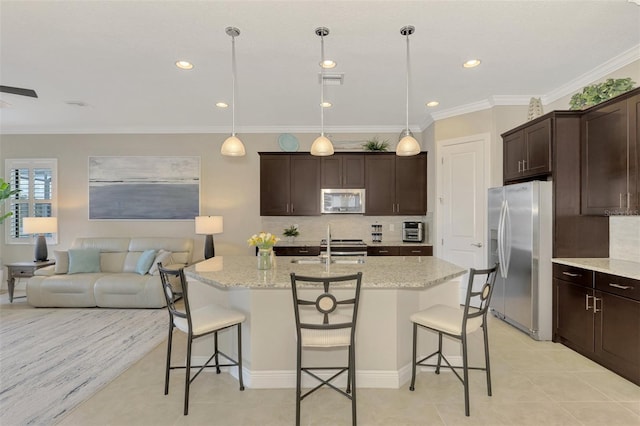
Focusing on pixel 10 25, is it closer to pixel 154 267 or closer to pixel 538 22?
pixel 154 267

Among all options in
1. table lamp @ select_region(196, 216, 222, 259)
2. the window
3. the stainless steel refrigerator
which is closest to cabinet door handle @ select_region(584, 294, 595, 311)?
the stainless steel refrigerator

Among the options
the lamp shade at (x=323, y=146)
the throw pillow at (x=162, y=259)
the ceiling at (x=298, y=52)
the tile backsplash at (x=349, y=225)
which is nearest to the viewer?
the ceiling at (x=298, y=52)

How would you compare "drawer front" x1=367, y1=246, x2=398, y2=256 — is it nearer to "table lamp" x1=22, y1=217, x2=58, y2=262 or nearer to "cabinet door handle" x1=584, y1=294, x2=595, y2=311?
"cabinet door handle" x1=584, y1=294, x2=595, y2=311

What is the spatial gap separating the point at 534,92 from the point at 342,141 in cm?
282

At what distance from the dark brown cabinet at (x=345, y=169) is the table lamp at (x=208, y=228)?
1868 mm

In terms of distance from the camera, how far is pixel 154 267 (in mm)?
4781

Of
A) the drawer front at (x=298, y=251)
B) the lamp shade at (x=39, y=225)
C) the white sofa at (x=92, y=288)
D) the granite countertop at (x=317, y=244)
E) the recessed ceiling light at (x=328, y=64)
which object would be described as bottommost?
the white sofa at (x=92, y=288)

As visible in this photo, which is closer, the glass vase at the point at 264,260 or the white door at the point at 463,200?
the glass vase at the point at 264,260

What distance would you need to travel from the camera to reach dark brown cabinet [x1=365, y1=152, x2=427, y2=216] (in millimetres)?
5332

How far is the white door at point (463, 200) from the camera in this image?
4.42m

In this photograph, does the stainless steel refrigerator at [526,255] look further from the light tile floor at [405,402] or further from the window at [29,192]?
the window at [29,192]

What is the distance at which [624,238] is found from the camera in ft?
10.4

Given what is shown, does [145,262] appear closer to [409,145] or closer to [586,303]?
[409,145]

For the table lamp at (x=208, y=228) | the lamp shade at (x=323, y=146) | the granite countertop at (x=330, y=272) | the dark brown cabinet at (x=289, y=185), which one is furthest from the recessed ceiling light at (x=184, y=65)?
the table lamp at (x=208, y=228)
